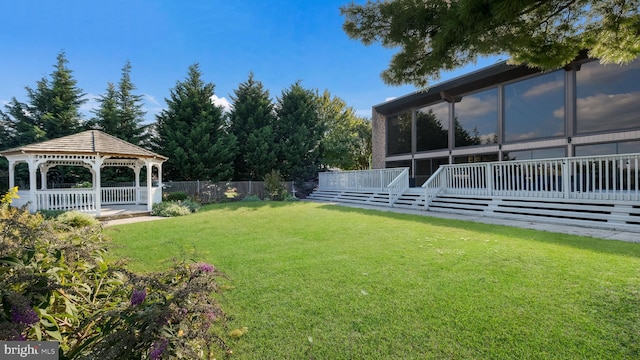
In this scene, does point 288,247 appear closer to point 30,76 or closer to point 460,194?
point 460,194

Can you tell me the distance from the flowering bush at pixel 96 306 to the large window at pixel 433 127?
15.4 meters

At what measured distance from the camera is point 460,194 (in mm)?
11438

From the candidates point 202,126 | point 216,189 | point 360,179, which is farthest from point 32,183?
point 360,179

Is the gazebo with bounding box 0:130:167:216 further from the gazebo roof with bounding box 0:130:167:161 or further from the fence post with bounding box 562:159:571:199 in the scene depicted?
the fence post with bounding box 562:159:571:199

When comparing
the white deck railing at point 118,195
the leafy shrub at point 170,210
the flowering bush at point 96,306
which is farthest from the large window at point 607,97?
the white deck railing at point 118,195

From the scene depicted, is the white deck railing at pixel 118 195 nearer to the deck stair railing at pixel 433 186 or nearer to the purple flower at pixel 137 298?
the deck stair railing at pixel 433 186

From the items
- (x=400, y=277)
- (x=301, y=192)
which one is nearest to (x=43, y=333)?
(x=400, y=277)

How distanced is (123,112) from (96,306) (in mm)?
20226

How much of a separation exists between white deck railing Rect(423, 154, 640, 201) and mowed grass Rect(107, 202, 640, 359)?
Answer: 3.26 metres

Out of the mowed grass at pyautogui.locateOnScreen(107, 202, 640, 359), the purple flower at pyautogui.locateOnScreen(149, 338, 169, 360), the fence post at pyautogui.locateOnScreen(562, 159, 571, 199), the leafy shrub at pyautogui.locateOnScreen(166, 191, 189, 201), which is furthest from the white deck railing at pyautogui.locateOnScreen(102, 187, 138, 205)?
the fence post at pyautogui.locateOnScreen(562, 159, 571, 199)

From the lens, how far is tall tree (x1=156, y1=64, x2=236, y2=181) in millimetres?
17391

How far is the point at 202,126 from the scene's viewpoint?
58.1 feet

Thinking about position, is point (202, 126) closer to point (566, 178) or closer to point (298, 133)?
point (298, 133)

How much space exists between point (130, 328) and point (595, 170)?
1171 centimetres
